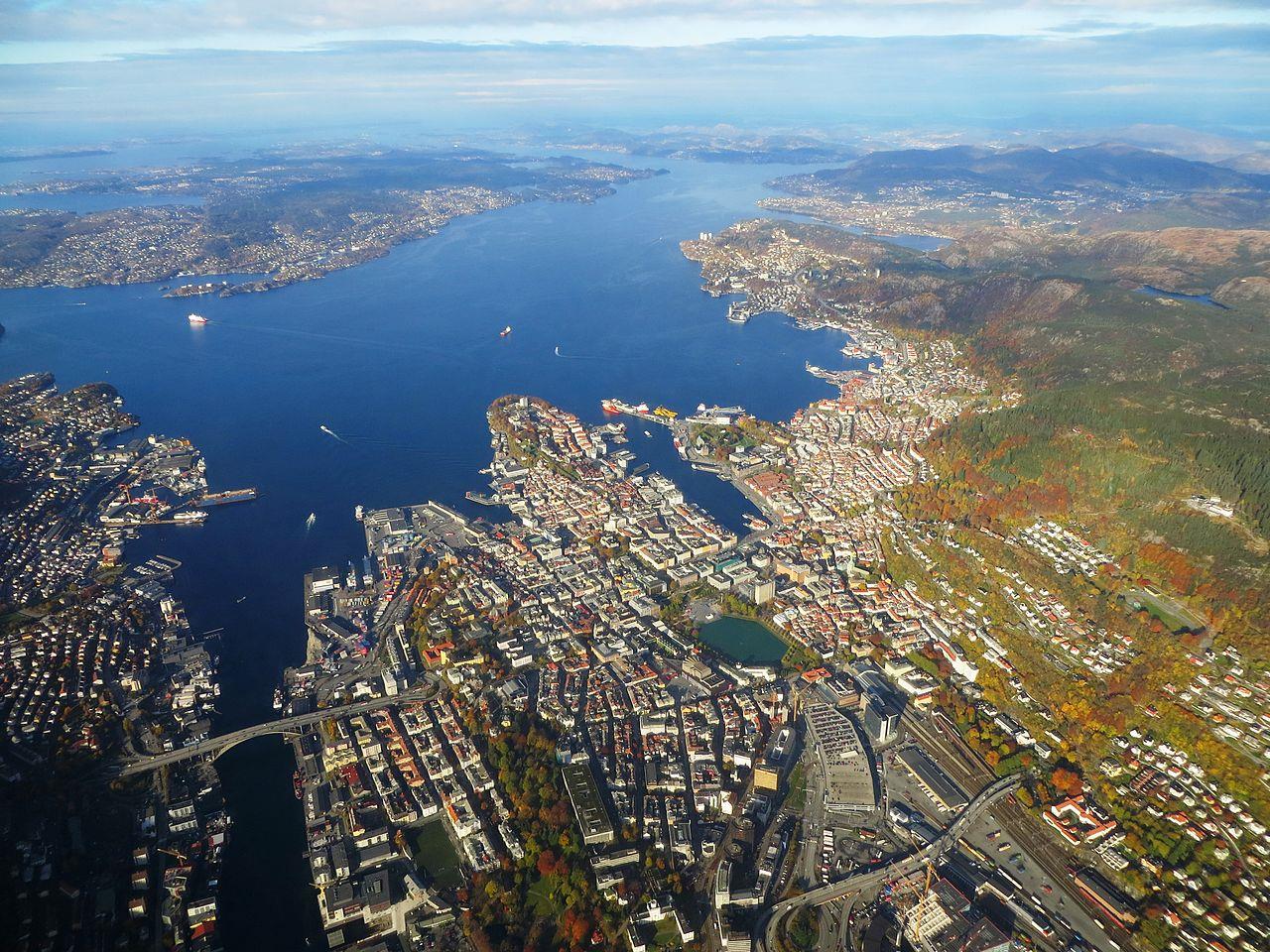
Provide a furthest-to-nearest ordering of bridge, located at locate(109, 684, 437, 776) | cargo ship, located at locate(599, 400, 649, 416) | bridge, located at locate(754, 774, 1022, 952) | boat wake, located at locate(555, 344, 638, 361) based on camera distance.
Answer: boat wake, located at locate(555, 344, 638, 361) → cargo ship, located at locate(599, 400, 649, 416) → bridge, located at locate(109, 684, 437, 776) → bridge, located at locate(754, 774, 1022, 952)

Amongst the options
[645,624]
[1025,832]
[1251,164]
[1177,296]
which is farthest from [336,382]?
[1251,164]

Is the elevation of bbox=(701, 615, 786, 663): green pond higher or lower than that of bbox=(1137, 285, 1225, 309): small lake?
lower

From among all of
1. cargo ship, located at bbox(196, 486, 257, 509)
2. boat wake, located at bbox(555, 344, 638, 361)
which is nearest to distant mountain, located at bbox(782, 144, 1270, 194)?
boat wake, located at bbox(555, 344, 638, 361)

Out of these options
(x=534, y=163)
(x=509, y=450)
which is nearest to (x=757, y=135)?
(x=534, y=163)

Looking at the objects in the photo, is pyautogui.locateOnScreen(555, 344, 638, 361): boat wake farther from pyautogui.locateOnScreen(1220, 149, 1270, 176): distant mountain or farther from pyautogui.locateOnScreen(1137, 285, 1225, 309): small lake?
pyautogui.locateOnScreen(1220, 149, 1270, 176): distant mountain

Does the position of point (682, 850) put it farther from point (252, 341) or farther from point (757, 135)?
point (757, 135)

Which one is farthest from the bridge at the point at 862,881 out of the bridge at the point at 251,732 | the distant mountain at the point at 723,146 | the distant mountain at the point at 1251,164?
the distant mountain at the point at 723,146

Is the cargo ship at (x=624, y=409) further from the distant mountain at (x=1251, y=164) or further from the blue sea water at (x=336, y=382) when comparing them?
the distant mountain at (x=1251, y=164)
